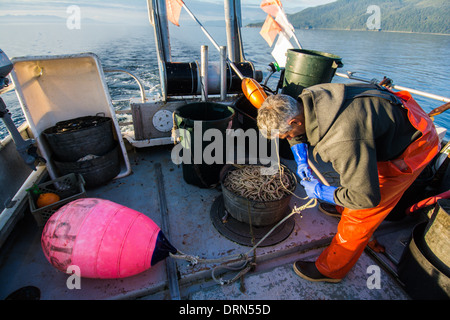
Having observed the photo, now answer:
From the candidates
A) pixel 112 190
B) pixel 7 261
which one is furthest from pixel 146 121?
pixel 7 261

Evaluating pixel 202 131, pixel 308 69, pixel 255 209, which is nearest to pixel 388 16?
pixel 308 69

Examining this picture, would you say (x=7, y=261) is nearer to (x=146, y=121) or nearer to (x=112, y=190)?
(x=112, y=190)

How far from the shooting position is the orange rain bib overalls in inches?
63.6

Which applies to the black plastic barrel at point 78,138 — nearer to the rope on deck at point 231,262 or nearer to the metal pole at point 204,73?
the metal pole at point 204,73

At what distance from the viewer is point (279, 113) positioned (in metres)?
1.56

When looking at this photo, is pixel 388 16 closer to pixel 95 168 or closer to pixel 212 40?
pixel 212 40

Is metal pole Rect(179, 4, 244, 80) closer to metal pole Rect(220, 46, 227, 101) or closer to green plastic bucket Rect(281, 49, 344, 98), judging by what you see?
metal pole Rect(220, 46, 227, 101)

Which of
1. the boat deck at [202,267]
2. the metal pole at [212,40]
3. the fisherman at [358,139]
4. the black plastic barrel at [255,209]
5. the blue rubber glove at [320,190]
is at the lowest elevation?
the boat deck at [202,267]

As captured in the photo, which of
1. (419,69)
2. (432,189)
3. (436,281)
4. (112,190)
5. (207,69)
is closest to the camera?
(436,281)

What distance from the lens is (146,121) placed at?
3693 mm

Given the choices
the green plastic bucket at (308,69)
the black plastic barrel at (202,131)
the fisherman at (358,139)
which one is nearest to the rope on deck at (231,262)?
the fisherman at (358,139)

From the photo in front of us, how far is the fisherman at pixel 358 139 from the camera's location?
4.50 feet

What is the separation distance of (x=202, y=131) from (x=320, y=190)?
4.58ft
